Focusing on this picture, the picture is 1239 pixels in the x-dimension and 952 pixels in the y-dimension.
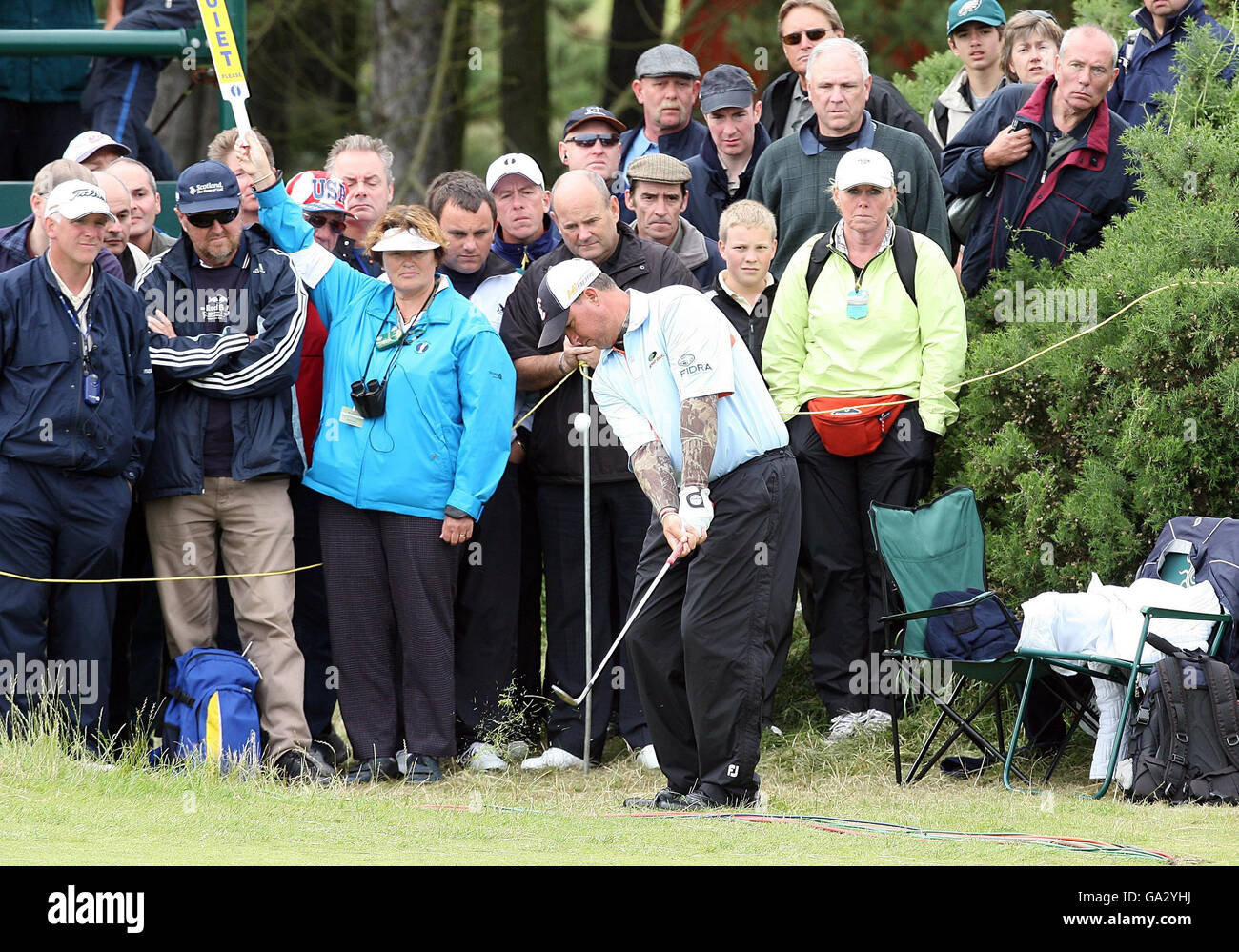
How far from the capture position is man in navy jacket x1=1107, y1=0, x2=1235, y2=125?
9016 millimetres

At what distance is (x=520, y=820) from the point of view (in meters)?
6.52

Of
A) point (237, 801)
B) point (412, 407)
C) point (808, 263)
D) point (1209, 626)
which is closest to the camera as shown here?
point (237, 801)

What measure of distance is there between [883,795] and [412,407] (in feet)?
8.88

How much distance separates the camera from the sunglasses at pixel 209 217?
7.50 meters

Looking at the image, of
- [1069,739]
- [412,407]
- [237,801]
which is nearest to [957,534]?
[1069,739]

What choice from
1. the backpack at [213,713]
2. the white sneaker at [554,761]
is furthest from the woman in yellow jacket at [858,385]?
the backpack at [213,713]

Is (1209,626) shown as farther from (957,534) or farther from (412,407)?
(412,407)

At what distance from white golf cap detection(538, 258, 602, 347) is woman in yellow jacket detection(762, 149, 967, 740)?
1932mm

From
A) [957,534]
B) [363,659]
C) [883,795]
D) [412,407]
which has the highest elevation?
[412,407]

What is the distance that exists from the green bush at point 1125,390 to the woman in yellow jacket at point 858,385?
393mm

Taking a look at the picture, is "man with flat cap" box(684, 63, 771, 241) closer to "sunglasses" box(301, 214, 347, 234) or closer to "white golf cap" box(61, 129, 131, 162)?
"sunglasses" box(301, 214, 347, 234)

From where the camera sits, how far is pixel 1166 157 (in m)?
8.26

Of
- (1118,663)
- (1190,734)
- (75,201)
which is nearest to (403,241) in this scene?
(75,201)

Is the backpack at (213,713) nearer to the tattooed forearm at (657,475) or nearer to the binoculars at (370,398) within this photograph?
the binoculars at (370,398)
